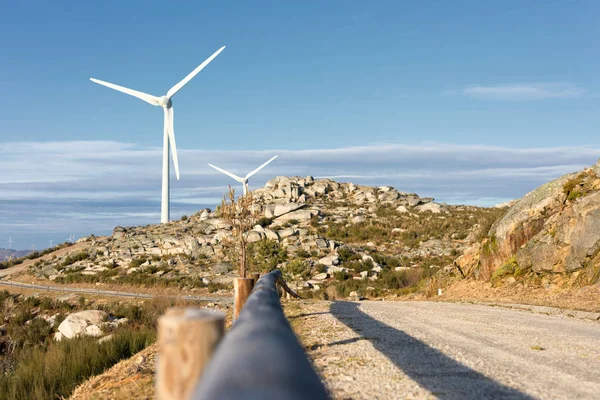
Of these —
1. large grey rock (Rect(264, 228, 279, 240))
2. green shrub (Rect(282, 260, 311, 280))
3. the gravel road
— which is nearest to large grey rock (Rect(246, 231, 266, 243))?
large grey rock (Rect(264, 228, 279, 240))

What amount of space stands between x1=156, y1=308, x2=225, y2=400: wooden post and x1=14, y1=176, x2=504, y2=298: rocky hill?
2717cm

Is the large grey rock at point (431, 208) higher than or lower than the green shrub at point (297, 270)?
higher

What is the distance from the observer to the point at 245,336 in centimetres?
309

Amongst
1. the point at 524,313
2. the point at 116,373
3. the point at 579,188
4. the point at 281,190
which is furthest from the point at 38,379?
the point at 281,190

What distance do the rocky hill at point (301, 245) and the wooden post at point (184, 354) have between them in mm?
27166

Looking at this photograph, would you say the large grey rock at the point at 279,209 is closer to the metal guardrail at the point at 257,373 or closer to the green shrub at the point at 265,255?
the green shrub at the point at 265,255

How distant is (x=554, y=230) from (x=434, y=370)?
16.6 metres

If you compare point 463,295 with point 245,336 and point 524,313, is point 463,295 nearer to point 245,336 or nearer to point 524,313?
point 524,313

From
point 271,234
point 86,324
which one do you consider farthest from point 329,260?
point 86,324

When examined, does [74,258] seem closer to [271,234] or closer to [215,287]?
[271,234]

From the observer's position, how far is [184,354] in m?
2.86

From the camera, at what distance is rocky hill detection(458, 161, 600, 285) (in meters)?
20.3

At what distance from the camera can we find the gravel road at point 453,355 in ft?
22.1

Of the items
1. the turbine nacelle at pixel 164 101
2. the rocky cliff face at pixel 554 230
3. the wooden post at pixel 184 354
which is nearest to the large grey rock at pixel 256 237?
the turbine nacelle at pixel 164 101
